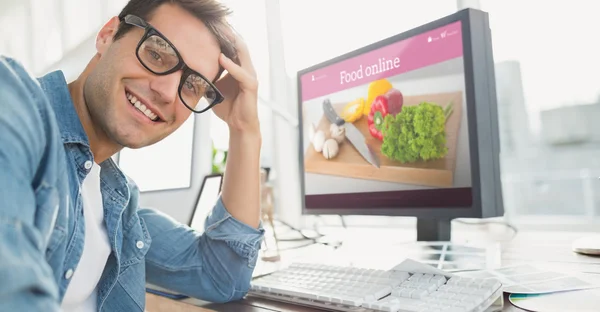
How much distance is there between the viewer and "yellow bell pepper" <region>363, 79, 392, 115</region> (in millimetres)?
1135

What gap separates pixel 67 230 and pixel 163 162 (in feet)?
3.02

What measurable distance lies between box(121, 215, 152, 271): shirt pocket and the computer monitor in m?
0.53

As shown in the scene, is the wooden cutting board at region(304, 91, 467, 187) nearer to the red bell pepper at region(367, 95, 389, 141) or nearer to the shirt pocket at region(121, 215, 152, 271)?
the red bell pepper at region(367, 95, 389, 141)

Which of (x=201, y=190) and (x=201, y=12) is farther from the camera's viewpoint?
(x=201, y=190)

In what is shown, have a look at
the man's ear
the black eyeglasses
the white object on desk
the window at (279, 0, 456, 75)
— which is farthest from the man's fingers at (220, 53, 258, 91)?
the white object on desk

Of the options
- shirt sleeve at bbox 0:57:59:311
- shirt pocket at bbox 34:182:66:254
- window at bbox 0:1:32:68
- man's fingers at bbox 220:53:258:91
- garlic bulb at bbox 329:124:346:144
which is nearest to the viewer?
shirt sleeve at bbox 0:57:59:311

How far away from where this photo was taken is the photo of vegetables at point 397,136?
1.01 m

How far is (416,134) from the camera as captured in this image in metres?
1.05

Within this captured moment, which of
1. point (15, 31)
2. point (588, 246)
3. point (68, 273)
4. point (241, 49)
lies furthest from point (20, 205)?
point (15, 31)

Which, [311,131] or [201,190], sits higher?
[311,131]

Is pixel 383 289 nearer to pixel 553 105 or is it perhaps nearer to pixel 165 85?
pixel 165 85

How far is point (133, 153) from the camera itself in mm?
Answer: 1466

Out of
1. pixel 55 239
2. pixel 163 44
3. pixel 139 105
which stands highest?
pixel 163 44

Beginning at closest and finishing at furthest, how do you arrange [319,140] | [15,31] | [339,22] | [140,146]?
1. [140,146]
2. [319,140]
3. [339,22]
4. [15,31]
